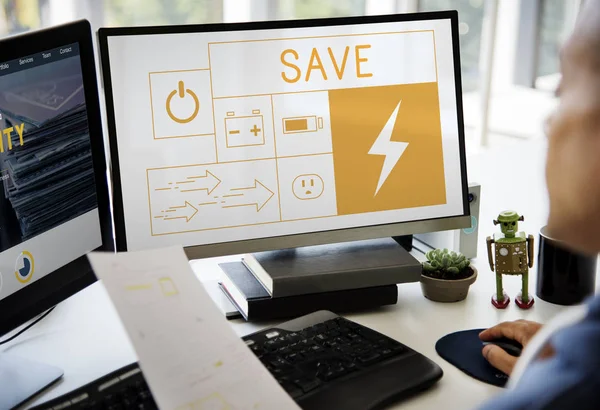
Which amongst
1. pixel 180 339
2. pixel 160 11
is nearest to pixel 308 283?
pixel 180 339

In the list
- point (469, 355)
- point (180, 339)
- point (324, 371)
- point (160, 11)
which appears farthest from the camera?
point (160, 11)

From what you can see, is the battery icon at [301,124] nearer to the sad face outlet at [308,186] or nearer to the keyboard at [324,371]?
the sad face outlet at [308,186]

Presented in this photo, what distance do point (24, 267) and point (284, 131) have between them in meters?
0.47

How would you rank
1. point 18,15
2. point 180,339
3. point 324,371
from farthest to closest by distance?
point 18,15
point 324,371
point 180,339

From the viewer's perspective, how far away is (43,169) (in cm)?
110

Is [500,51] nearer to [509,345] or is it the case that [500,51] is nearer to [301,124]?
[301,124]

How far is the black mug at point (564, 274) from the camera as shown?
1.33 m

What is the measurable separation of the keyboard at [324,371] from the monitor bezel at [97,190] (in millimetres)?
169

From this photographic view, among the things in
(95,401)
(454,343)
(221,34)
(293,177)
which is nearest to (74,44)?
(221,34)

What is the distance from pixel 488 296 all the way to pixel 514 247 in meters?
0.13

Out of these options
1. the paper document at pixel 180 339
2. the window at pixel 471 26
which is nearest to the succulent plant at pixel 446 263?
the paper document at pixel 180 339

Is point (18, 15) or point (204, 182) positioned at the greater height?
point (18, 15)

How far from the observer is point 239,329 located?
1.23 meters

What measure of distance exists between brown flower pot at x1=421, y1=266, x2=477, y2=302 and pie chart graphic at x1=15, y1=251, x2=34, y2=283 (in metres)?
0.63
